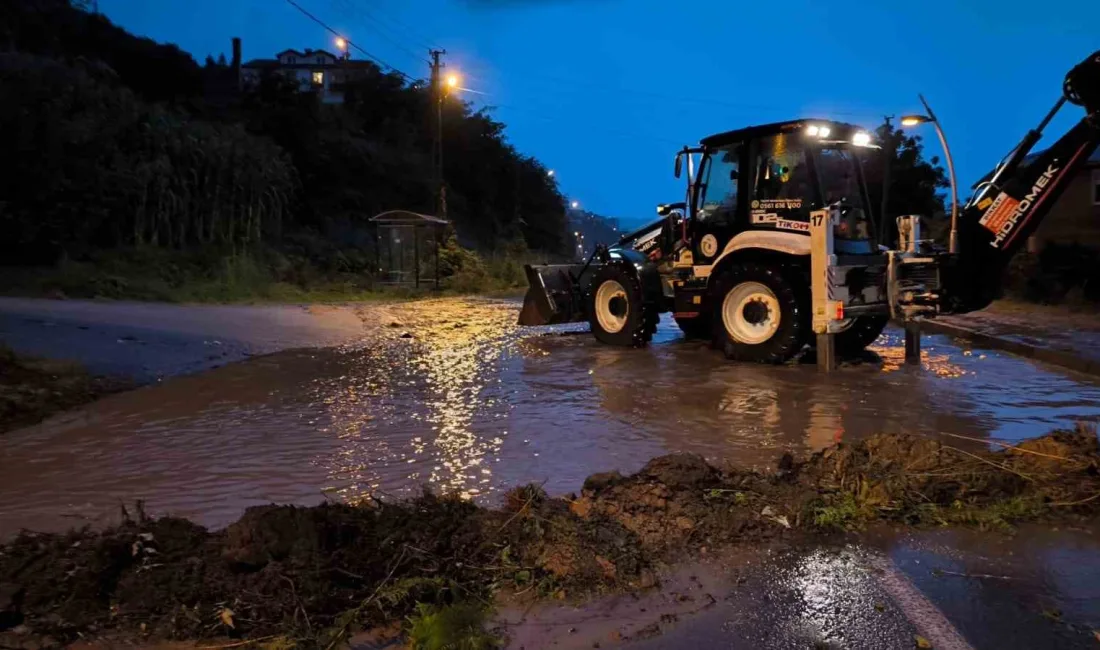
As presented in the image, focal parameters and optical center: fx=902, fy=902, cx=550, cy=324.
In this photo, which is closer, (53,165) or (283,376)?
(283,376)

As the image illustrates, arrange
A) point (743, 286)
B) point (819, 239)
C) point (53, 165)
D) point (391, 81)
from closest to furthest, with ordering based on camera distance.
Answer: point (819, 239) → point (743, 286) → point (53, 165) → point (391, 81)

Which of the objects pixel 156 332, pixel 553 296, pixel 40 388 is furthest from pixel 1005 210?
pixel 156 332

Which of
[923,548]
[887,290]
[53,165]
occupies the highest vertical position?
[53,165]

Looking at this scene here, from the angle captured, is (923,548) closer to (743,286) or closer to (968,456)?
(968,456)

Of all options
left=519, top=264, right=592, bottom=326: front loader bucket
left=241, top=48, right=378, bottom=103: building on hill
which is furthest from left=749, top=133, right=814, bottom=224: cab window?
left=241, top=48, right=378, bottom=103: building on hill

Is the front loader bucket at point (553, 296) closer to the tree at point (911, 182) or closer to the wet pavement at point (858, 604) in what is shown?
the wet pavement at point (858, 604)

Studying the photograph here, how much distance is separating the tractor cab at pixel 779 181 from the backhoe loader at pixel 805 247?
2 cm

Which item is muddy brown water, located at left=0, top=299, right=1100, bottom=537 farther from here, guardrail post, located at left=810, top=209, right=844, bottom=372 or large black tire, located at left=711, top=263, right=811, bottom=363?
guardrail post, located at left=810, top=209, right=844, bottom=372

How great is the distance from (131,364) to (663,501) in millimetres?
8183

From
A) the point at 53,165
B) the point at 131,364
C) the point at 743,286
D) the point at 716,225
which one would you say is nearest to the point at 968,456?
the point at 743,286

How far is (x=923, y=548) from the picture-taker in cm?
505

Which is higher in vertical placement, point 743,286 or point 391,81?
point 391,81

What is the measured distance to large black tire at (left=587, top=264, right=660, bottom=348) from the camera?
1423 cm

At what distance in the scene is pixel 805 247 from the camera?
11.6 metres
